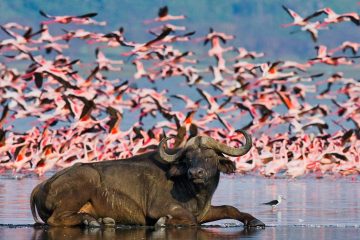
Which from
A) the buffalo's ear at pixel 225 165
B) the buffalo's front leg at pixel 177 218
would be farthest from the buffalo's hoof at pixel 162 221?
the buffalo's ear at pixel 225 165

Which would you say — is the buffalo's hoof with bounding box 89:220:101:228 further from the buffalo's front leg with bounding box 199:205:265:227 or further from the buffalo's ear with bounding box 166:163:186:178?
the buffalo's front leg with bounding box 199:205:265:227

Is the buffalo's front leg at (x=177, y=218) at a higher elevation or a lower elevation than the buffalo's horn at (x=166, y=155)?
lower

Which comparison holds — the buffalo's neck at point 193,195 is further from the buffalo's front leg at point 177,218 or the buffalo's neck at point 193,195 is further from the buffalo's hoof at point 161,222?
the buffalo's hoof at point 161,222

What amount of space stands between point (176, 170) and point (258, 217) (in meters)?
2.35

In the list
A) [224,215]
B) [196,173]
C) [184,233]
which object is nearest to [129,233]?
[184,233]

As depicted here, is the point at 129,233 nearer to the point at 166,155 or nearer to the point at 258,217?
the point at 166,155

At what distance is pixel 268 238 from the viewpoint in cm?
1469

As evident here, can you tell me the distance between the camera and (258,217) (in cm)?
1853

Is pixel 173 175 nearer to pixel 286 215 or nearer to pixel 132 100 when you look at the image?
pixel 286 215

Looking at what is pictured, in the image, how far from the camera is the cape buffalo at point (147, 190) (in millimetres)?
16312

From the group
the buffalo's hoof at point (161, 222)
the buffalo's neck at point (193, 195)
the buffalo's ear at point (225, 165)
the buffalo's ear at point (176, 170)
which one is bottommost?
the buffalo's hoof at point (161, 222)

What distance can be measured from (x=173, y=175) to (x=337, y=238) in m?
2.69

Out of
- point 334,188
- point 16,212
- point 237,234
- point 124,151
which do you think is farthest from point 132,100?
point 237,234

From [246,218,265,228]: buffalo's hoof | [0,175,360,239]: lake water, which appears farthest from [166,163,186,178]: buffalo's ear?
[246,218,265,228]: buffalo's hoof
